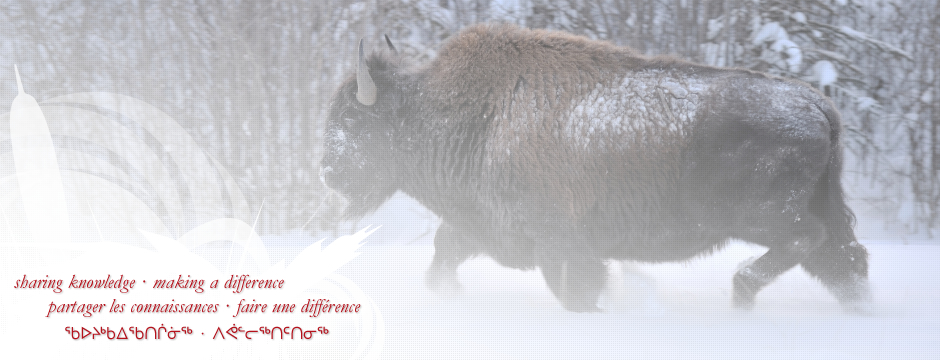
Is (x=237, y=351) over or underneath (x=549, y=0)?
underneath

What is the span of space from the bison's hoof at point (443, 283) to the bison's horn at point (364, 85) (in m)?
1.10

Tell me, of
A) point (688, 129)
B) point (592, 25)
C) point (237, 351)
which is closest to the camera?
point (237, 351)

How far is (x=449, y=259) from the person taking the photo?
4.11m

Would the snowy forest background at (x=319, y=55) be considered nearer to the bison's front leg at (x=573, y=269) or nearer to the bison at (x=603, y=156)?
the bison at (x=603, y=156)

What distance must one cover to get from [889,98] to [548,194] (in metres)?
4.47

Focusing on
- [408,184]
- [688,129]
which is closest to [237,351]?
[408,184]

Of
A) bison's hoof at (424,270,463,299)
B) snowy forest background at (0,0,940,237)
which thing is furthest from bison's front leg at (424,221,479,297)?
snowy forest background at (0,0,940,237)

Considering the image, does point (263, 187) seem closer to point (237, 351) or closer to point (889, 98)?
point (237, 351)

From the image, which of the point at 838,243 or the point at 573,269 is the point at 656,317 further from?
the point at 838,243

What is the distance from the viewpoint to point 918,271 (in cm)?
435

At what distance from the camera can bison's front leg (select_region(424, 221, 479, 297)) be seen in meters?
4.05

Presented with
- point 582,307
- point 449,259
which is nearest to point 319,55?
point 449,259

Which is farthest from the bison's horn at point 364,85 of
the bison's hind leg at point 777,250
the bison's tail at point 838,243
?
the bison's tail at point 838,243

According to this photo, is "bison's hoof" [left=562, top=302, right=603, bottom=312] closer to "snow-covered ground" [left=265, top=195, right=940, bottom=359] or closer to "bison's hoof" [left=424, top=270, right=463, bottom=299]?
"snow-covered ground" [left=265, top=195, right=940, bottom=359]
